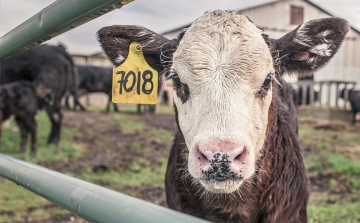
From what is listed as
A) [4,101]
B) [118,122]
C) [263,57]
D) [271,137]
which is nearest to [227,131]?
[263,57]

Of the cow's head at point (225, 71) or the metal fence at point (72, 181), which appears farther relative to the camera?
the cow's head at point (225, 71)

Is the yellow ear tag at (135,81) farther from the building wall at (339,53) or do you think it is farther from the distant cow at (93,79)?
the distant cow at (93,79)

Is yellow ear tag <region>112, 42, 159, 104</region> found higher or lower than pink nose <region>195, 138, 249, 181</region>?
higher

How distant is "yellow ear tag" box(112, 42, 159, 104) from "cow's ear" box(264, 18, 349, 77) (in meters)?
0.71

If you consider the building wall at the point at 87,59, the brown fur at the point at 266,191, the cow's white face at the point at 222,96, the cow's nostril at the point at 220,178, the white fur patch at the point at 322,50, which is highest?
the building wall at the point at 87,59

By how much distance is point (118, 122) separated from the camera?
12062mm

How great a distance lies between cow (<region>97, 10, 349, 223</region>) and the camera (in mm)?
1807

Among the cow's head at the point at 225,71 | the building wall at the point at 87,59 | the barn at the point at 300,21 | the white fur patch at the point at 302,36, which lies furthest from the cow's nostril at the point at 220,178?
the building wall at the point at 87,59

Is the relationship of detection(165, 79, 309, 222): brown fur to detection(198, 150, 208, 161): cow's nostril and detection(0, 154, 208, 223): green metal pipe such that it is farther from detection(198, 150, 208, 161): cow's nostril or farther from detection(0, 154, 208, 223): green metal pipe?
detection(0, 154, 208, 223): green metal pipe

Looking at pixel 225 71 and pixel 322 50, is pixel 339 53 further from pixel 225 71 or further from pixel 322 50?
pixel 225 71

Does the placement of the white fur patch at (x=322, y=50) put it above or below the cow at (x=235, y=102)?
above

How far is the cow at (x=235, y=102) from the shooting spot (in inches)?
71.1

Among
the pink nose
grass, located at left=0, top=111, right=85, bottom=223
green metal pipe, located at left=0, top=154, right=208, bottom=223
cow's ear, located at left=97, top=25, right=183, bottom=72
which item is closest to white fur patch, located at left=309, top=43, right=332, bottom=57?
cow's ear, located at left=97, top=25, right=183, bottom=72

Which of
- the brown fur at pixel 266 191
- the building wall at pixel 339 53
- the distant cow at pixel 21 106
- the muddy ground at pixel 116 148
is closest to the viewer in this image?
the brown fur at pixel 266 191
